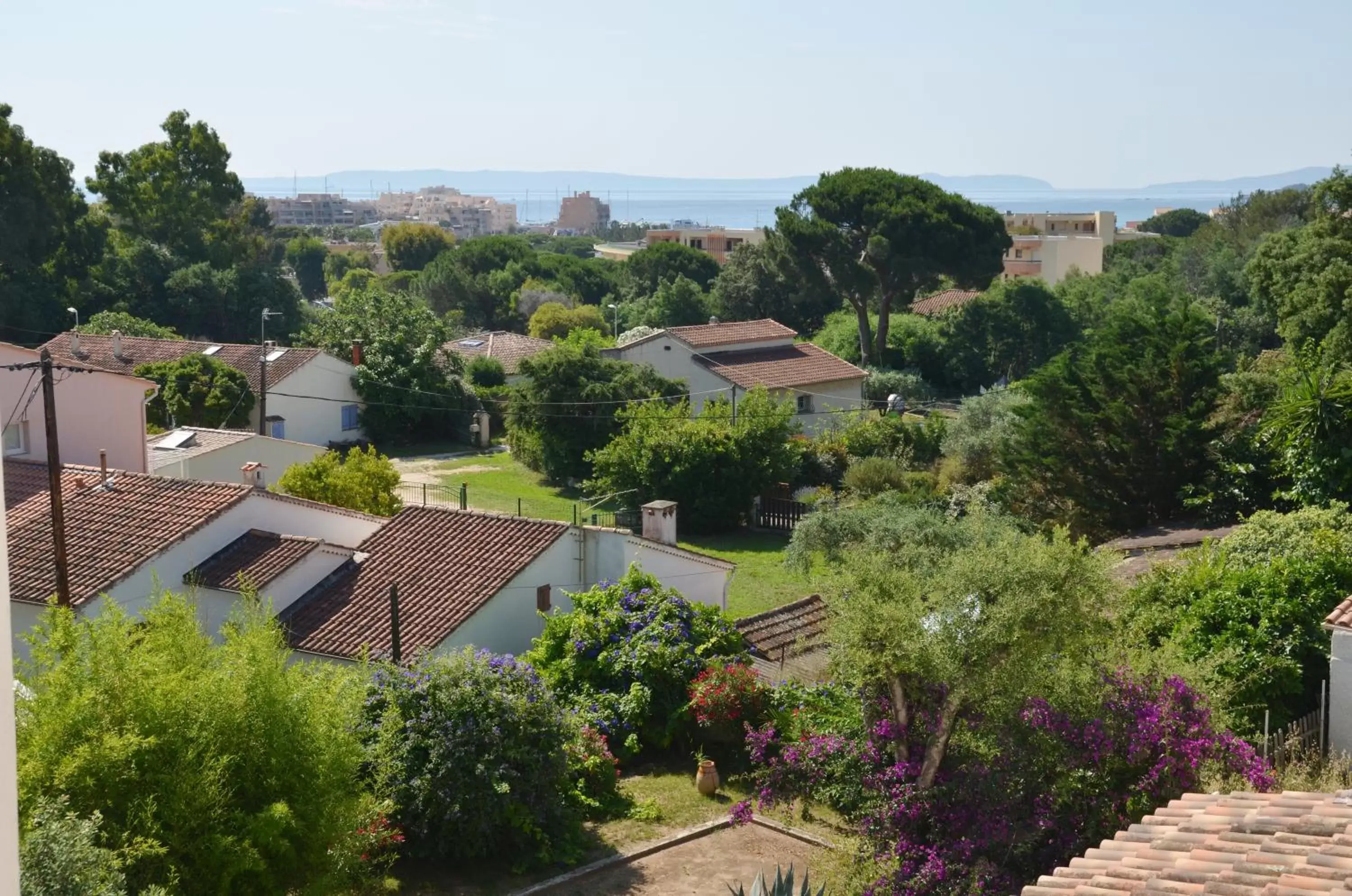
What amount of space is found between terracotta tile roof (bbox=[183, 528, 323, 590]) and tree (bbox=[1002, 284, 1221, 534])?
15.2 m

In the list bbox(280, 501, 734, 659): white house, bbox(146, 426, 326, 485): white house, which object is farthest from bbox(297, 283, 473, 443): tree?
bbox(280, 501, 734, 659): white house

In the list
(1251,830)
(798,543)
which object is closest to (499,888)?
(1251,830)

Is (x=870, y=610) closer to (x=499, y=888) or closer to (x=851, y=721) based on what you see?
(x=851, y=721)

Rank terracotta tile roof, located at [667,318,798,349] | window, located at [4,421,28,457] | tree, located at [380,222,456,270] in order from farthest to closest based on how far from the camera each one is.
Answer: tree, located at [380,222,456,270] < terracotta tile roof, located at [667,318,798,349] < window, located at [4,421,28,457]

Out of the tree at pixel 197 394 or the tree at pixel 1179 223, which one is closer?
the tree at pixel 197 394

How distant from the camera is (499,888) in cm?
1332

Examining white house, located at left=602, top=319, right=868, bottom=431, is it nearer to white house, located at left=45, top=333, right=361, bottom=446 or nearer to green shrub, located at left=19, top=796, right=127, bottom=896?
white house, located at left=45, top=333, right=361, bottom=446

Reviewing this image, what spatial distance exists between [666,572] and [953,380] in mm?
35639

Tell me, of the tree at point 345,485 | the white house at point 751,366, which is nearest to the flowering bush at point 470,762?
the tree at point 345,485

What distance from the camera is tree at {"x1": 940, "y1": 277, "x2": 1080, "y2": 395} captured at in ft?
177

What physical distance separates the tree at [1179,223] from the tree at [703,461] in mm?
91461

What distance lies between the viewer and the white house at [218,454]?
2806 centimetres

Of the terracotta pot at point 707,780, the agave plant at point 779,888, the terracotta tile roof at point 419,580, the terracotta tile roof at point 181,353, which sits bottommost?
the terracotta pot at point 707,780

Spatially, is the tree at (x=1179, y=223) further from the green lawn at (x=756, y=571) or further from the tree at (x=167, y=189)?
the green lawn at (x=756, y=571)
